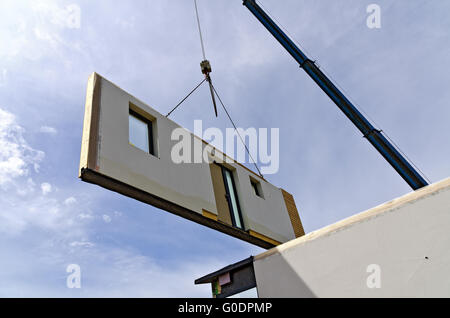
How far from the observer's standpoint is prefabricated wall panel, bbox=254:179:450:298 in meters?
5.25

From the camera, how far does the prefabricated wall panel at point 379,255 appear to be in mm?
5254

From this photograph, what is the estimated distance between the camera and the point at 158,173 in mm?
9719

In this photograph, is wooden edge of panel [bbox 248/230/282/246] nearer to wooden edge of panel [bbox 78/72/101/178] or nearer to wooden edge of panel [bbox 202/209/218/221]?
wooden edge of panel [bbox 202/209/218/221]

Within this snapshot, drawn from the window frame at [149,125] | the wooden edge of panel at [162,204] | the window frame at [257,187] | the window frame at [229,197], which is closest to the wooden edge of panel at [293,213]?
the window frame at [257,187]

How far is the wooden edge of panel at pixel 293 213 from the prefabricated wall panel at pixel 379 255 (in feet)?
29.9

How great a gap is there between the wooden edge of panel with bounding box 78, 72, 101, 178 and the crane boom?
37.4 ft

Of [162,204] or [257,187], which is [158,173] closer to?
[162,204]

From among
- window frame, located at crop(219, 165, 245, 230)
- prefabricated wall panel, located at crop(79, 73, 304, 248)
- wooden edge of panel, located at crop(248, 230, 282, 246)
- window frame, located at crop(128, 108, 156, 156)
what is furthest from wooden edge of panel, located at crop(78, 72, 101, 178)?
wooden edge of panel, located at crop(248, 230, 282, 246)

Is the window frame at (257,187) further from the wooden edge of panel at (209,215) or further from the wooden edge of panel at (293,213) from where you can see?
the wooden edge of panel at (209,215)

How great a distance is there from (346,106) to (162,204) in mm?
11101
